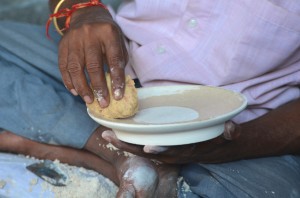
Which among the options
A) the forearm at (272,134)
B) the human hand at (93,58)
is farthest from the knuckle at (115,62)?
the forearm at (272,134)

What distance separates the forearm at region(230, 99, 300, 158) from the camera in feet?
4.14

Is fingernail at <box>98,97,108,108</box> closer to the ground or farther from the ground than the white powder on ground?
farther from the ground

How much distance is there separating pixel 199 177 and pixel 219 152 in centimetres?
9

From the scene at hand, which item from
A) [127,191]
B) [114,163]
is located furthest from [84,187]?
[127,191]

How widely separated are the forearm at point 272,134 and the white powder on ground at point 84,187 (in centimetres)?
36

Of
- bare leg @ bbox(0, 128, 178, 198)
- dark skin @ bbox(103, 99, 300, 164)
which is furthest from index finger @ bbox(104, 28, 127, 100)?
bare leg @ bbox(0, 128, 178, 198)

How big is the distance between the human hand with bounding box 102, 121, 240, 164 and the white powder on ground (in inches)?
8.9

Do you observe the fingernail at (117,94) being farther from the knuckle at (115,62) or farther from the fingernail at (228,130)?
the fingernail at (228,130)

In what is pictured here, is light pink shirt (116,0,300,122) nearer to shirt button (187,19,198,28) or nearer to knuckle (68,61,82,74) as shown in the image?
shirt button (187,19,198,28)

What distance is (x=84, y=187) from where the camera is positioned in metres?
1.35

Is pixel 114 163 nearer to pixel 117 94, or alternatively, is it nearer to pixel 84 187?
pixel 84 187

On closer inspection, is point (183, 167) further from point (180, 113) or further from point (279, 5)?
point (279, 5)

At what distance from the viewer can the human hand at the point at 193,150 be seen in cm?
111

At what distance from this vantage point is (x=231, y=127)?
3.64 ft
